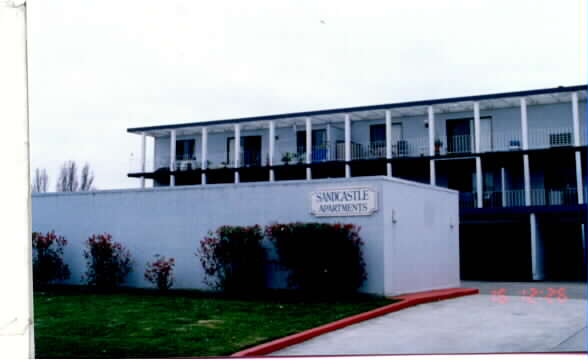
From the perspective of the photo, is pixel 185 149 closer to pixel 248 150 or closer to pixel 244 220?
pixel 248 150

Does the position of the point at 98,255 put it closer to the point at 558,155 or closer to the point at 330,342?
the point at 330,342

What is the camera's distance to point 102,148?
42.7m

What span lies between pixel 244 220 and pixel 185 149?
23427mm

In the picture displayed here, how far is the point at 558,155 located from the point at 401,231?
55.5ft

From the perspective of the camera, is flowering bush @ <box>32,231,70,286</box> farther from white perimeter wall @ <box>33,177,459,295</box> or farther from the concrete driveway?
the concrete driveway

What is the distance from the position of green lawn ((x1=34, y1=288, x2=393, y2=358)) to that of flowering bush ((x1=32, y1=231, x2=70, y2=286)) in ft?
6.52

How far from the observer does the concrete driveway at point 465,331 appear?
1005 centimetres

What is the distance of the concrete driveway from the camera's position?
10047mm

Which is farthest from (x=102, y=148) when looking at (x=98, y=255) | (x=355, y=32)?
(x=355, y=32)

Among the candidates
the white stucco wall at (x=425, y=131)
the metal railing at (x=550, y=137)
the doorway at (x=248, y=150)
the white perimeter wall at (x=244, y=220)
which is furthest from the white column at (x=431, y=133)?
the white perimeter wall at (x=244, y=220)

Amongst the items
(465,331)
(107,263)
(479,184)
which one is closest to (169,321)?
(465,331)

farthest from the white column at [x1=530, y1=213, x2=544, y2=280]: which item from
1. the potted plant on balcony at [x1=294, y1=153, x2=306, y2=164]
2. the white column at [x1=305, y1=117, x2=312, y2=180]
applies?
the potted plant on balcony at [x1=294, y1=153, x2=306, y2=164]

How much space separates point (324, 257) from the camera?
15.6 meters

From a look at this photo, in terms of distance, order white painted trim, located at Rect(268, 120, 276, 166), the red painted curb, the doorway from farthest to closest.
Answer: the doorway
white painted trim, located at Rect(268, 120, 276, 166)
the red painted curb
